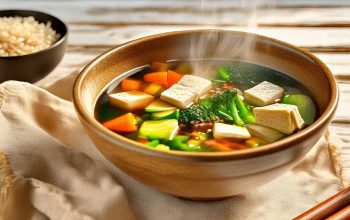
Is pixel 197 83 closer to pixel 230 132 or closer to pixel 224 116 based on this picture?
pixel 224 116

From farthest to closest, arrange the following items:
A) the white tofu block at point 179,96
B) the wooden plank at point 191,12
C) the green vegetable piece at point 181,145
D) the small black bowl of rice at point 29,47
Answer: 1. the wooden plank at point 191,12
2. the small black bowl of rice at point 29,47
3. the white tofu block at point 179,96
4. the green vegetable piece at point 181,145

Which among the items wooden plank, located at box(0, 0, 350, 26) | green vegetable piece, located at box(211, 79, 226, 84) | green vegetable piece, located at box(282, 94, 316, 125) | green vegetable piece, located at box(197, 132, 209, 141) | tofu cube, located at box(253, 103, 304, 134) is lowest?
wooden plank, located at box(0, 0, 350, 26)

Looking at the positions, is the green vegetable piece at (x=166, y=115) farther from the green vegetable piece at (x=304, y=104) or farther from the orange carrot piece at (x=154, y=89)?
the green vegetable piece at (x=304, y=104)

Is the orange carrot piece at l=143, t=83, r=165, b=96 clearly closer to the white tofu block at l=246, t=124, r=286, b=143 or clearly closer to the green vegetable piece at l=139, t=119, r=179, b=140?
the green vegetable piece at l=139, t=119, r=179, b=140

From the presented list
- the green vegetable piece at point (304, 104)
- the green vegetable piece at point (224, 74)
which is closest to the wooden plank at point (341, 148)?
the green vegetable piece at point (304, 104)

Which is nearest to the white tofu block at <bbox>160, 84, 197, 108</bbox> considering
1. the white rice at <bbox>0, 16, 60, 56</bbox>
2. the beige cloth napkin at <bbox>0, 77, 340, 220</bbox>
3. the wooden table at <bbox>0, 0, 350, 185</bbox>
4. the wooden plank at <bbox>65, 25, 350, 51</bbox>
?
the beige cloth napkin at <bbox>0, 77, 340, 220</bbox>

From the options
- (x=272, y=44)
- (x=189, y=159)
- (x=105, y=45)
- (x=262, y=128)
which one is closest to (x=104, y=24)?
(x=105, y=45)
